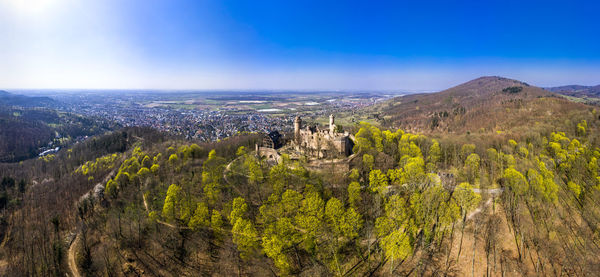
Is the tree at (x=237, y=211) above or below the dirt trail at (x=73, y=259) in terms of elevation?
above

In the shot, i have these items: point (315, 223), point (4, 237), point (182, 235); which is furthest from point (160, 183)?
point (315, 223)

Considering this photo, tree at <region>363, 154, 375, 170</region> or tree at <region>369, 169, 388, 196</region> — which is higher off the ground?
tree at <region>363, 154, 375, 170</region>

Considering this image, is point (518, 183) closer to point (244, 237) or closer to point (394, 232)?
point (394, 232)

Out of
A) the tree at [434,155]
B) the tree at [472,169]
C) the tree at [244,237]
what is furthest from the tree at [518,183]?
the tree at [244,237]

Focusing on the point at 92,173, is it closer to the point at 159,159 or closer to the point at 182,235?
the point at 159,159

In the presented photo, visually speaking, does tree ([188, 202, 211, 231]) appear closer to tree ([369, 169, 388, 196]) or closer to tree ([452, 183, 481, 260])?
tree ([369, 169, 388, 196])

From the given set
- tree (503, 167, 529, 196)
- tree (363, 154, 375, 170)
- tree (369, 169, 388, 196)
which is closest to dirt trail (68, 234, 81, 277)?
tree (369, 169, 388, 196)

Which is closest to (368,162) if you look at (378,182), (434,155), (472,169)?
(378,182)

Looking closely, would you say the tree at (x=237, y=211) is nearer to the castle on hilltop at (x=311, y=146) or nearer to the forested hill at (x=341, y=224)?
the forested hill at (x=341, y=224)

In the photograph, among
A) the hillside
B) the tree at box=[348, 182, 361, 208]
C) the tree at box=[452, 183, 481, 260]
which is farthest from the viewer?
the hillside
